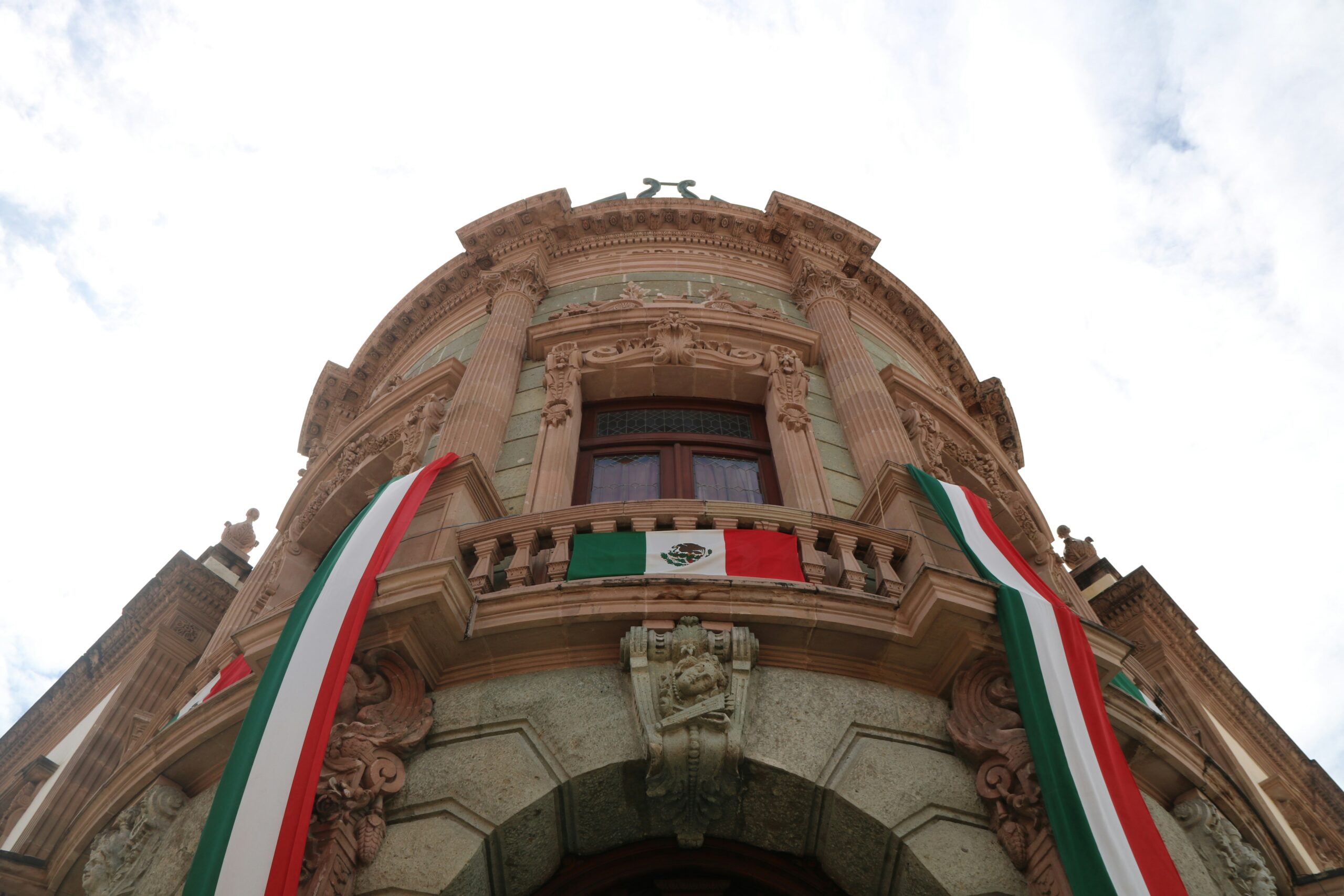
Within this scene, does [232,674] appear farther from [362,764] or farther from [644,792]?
[644,792]

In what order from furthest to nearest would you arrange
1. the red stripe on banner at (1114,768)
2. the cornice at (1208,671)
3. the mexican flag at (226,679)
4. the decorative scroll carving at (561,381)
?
the cornice at (1208,671), the decorative scroll carving at (561,381), the mexican flag at (226,679), the red stripe on banner at (1114,768)

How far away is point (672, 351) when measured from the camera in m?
13.5

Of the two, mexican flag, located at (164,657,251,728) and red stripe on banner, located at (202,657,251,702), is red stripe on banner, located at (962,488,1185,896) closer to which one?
mexican flag, located at (164,657,251,728)

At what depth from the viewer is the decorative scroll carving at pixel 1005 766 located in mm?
6453

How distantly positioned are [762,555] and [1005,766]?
9.10 ft

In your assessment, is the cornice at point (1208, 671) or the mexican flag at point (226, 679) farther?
the cornice at point (1208, 671)

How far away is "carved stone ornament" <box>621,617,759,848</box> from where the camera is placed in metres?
7.05

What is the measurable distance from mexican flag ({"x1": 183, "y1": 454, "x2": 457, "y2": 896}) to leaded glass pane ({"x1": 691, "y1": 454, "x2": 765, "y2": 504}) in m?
4.78

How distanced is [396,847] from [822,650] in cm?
370

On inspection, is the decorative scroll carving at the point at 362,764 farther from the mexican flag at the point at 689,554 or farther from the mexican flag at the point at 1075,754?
the mexican flag at the point at 1075,754

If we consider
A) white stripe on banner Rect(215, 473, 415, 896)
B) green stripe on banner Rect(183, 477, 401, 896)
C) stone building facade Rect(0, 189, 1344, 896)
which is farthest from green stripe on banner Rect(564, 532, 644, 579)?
green stripe on banner Rect(183, 477, 401, 896)

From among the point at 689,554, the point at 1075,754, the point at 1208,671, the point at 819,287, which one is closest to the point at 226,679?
the point at 689,554

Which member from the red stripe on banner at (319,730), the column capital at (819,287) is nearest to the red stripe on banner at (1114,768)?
the red stripe on banner at (319,730)

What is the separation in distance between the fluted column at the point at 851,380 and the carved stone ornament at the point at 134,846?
7511 mm
